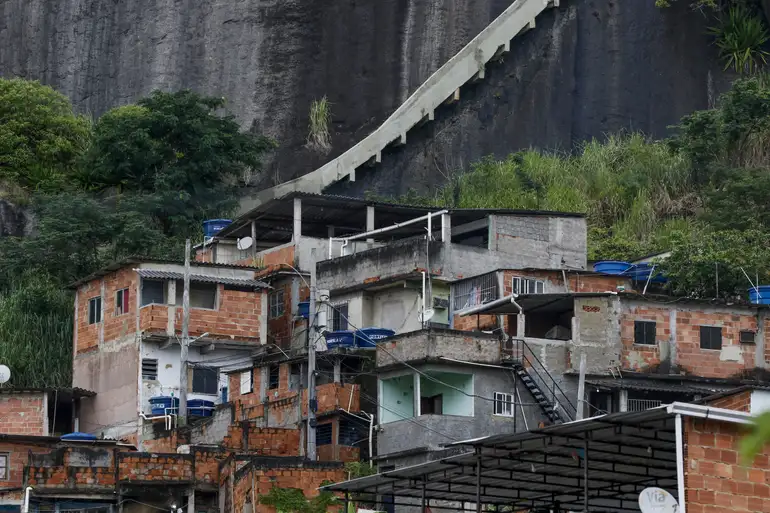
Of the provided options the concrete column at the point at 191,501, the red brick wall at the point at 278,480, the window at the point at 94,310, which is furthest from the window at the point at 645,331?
the window at the point at 94,310

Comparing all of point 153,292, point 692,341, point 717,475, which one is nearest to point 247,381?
point 153,292

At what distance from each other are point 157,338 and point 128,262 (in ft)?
5.60

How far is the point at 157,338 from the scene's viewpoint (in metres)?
34.9

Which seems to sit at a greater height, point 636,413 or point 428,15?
point 428,15

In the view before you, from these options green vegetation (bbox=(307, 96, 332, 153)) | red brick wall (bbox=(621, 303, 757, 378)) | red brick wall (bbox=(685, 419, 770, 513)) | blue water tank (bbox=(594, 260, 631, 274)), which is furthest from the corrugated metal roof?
red brick wall (bbox=(685, 419, 770, 513))

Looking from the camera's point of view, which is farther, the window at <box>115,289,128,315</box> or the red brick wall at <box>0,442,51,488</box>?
the window at <box>115,289,128,315</box>

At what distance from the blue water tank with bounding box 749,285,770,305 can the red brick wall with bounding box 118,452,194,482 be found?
38.8 feet

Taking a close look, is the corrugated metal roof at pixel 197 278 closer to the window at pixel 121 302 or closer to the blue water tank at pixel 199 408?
the window at pixel 121 302

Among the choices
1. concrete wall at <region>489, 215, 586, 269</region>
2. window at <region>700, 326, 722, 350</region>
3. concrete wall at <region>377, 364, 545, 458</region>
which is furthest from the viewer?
concrete wall at <region>489, 215, 586, 269</region>

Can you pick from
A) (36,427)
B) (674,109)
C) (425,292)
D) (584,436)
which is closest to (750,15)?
(674,109)

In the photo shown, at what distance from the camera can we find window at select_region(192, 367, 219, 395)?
35.2 metres

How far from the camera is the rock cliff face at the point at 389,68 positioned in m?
47.4

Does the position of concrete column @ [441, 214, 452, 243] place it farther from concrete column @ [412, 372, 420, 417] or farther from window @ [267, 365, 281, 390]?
concrete column @ [412, 372, 420, 417]

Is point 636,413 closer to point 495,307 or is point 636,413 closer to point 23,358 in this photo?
point 495,307
